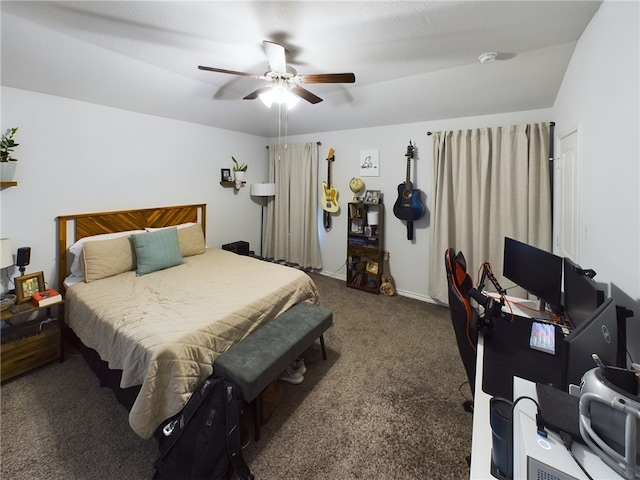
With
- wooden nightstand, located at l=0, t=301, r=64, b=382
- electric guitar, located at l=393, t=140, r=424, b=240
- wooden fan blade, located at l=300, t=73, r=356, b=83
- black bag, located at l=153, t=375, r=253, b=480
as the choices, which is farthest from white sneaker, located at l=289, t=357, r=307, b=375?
electric guitar, located at l=393, t=140, r=424, b=240

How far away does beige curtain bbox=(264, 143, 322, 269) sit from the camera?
14.7 feet

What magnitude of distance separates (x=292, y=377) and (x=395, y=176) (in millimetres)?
2820

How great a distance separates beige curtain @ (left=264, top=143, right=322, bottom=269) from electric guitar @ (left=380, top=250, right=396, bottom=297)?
1.12m

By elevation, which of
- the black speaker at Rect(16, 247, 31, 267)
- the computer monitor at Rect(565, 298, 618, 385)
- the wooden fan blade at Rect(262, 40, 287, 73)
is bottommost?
the computer monitor at Rect(565, 298, 618, 385)

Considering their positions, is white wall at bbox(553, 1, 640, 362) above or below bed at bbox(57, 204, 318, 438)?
above

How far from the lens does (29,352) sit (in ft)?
7.12

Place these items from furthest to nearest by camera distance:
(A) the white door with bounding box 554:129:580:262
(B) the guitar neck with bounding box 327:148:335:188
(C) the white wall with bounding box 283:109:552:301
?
(B) the guitar neck with bounding box 327:148:335:188 < (C) the white wall with bounding box 283:109:552:301 < (A) the white door with bounding box 554:129:580:262

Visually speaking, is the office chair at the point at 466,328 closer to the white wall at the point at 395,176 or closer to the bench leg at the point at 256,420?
the bench leg at the point at 256,420

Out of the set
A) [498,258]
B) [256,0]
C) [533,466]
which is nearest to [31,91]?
[256,0]

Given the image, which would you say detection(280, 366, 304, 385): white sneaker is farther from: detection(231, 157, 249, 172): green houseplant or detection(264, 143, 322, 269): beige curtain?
detection(231, 157, 249, 172): green houseplant

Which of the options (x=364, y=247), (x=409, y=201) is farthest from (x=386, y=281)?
(x=409, y=201)

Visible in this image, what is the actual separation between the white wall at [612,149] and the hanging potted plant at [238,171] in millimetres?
3886

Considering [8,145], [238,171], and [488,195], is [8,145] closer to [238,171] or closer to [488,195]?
[238,171]

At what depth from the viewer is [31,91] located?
7.91ft
